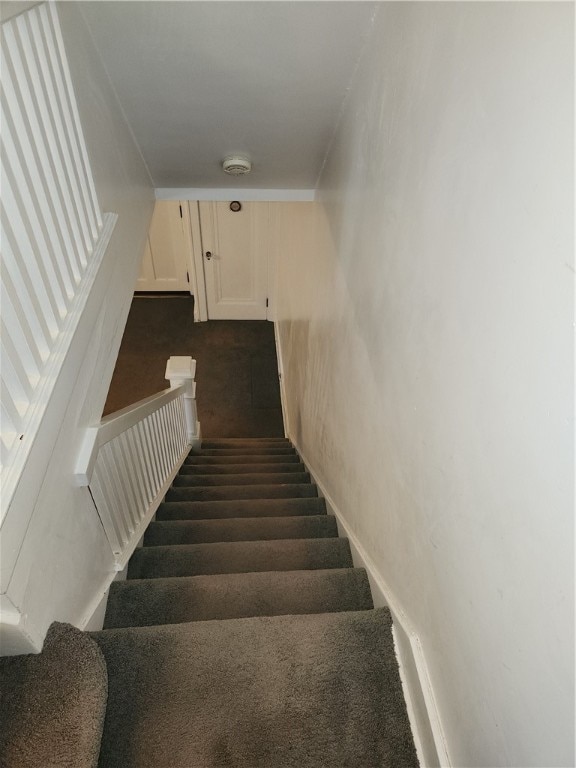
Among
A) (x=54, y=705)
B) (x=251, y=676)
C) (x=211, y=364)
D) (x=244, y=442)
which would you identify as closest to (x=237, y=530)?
(x=251, y=676)

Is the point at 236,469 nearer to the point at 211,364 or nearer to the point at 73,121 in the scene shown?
the point at 211,364

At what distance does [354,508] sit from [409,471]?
0.72 meters

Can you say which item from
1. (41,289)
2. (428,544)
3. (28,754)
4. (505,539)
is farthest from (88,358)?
(505,539)

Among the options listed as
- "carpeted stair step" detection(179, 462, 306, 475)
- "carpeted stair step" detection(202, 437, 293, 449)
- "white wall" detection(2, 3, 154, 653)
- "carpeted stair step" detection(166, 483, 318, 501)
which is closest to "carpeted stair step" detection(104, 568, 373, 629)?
"white wall" detection(2, 3, 154, 653)

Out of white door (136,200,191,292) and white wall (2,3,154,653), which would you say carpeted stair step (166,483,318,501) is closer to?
white wall (2,3,154,653)

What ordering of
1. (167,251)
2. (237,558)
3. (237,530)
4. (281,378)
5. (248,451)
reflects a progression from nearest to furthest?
(237,558) → (237,530) → (248,451) → (281,378) → (167,251)

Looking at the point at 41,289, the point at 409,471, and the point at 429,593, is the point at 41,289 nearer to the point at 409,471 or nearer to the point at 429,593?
the point at 409,471

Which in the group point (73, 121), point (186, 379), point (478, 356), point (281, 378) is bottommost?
point (281, 378)

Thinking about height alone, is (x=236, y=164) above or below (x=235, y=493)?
above

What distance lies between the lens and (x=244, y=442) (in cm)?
411

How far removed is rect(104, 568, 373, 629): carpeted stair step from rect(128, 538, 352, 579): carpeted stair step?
0.22 metres

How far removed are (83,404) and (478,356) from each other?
1.14 metres

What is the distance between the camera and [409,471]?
106 cm

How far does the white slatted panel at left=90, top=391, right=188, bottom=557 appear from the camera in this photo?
1465 millimetres
